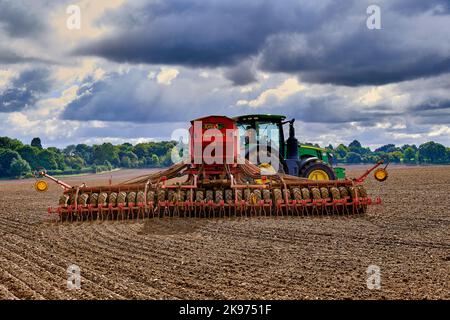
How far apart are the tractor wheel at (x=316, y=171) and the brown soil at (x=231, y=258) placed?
363 centimetres

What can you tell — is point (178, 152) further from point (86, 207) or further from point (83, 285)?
point (83, 285)

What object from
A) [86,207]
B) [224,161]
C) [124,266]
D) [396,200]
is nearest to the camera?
[124,266]

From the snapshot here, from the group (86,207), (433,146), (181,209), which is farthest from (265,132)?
(433,146)

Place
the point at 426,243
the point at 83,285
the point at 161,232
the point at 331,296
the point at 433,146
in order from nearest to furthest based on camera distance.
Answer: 1. the point at 331,296
2. the point at 83,285
3. the point at 426,243
4. the point at 161,232
5. the point at 433,146

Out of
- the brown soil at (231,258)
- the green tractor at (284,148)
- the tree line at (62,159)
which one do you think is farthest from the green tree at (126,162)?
the brown soil at (231,258)

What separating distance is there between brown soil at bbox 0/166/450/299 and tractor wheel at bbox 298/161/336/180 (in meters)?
3.63

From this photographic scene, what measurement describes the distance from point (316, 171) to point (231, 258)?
34.5 feet

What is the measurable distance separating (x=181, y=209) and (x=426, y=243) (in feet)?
25.2

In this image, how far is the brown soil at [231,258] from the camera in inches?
311

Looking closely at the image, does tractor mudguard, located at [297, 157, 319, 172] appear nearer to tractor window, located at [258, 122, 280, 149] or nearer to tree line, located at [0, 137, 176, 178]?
tractor window, located at [258, 122, 280, 149]

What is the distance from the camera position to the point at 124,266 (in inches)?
379

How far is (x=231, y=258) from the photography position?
10.3 metres

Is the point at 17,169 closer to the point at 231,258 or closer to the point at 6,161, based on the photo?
the point at 6,161

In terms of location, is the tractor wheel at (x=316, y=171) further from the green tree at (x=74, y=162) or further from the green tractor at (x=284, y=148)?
the green tree at (x=74, y=162)
